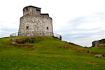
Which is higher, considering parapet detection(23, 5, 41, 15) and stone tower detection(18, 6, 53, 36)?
parapet detection(23, 5, 41, 15)

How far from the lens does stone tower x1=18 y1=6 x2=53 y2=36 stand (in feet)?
348

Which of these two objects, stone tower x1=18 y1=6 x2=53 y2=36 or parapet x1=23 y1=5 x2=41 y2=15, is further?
parapet x1=23 y1=5 x2=41 y2=15

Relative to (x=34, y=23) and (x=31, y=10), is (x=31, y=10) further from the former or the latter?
(x=34, y=23)

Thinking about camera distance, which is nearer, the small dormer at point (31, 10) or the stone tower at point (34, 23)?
the stone tower at point (34, 23)

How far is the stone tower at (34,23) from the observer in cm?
10594

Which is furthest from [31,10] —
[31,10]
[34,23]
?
[34,23]

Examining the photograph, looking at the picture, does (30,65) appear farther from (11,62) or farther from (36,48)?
(36,48)

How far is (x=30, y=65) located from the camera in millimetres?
37688

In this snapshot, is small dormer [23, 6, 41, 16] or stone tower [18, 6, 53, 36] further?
small dormer [23, 6, 41, 16]

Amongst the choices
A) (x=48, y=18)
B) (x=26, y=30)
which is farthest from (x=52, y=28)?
(x=26, y=30)

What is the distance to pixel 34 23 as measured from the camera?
106 meters

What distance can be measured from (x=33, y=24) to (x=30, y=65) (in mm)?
69149

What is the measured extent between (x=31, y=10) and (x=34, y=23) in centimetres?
672

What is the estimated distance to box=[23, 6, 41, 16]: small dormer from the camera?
355 ft
